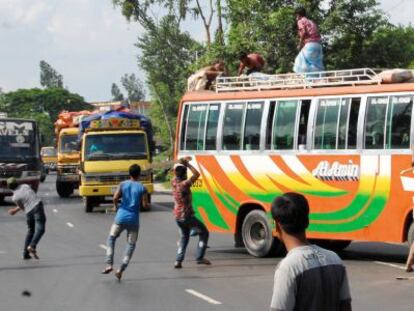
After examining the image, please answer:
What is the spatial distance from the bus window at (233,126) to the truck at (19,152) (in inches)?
654

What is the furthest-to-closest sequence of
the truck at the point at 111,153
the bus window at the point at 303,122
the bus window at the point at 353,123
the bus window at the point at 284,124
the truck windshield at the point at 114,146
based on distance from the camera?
the truck windshield at the point at 114,146
the truck at the point at 111,153
the bus window at the point at 284,124
the bus window at the point at 303,122
the bus window at the point at 353,123

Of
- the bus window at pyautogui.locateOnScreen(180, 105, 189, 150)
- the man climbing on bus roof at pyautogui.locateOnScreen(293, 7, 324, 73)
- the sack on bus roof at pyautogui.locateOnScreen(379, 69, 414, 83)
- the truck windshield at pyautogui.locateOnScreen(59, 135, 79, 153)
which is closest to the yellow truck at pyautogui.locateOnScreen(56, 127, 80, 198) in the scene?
the truck windshield at pyautogui.locateOnScreen(59, 135, 79, 153)

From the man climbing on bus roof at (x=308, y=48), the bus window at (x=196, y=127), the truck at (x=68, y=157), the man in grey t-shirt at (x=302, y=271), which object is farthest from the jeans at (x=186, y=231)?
the truck at (x=68, y=157)

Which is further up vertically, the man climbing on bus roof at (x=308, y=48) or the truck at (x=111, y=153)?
the man climbing on bus roof at (x=308, y=48)

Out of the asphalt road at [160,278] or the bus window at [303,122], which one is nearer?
the asphalt road at [160,278]

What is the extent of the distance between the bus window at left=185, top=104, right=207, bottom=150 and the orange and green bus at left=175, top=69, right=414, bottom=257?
0.02 metres

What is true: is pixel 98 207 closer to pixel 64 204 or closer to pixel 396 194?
pixel 64 204

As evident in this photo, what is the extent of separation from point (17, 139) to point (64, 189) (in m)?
6.70

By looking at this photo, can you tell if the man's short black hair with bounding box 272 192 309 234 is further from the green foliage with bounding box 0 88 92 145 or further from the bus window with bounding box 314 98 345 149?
the green foliage with bounding box 0 88 92 145

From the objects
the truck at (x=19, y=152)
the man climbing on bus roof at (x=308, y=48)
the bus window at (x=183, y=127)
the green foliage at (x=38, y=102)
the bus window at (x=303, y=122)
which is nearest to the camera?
the bus window at (x=303, y=122)

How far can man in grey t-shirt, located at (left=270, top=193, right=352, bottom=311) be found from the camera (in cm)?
448

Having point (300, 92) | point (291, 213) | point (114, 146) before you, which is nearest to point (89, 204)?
point (114, 146)

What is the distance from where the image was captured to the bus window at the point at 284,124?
1609 centimetres

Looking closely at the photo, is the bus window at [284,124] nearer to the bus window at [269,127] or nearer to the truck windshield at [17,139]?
the bus window at [269,127]
